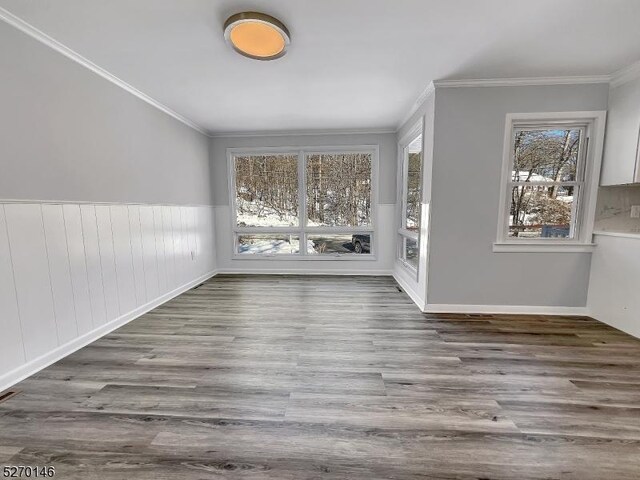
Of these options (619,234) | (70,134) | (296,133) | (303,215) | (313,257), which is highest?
(296,133)

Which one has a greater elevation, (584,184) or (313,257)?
(584,184)

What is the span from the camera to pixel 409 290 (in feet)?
12.4

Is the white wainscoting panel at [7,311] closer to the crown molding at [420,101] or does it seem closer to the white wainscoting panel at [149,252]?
the white wainscoting panel at [149,252]

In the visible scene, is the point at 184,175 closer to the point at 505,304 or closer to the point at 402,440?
the point at 402,440

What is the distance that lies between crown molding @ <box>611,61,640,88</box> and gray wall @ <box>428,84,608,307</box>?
0.08 m

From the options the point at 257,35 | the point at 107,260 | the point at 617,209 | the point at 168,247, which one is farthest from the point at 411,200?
the point at 107,260

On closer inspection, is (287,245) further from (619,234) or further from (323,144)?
(619,234)

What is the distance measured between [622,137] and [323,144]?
11.8ft

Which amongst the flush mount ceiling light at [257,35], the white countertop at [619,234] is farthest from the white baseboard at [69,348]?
the white countertop at [619,234]

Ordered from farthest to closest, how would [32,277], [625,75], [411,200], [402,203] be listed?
[402,203] < [411,200] < [625,75] < [32,277]

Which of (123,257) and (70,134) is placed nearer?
(70,134)

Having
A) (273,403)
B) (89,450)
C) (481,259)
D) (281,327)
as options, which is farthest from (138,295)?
(481,259)

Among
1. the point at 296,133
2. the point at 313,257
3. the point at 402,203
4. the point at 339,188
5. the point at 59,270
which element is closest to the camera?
the point at 59,270

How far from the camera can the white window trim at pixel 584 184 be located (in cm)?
284
